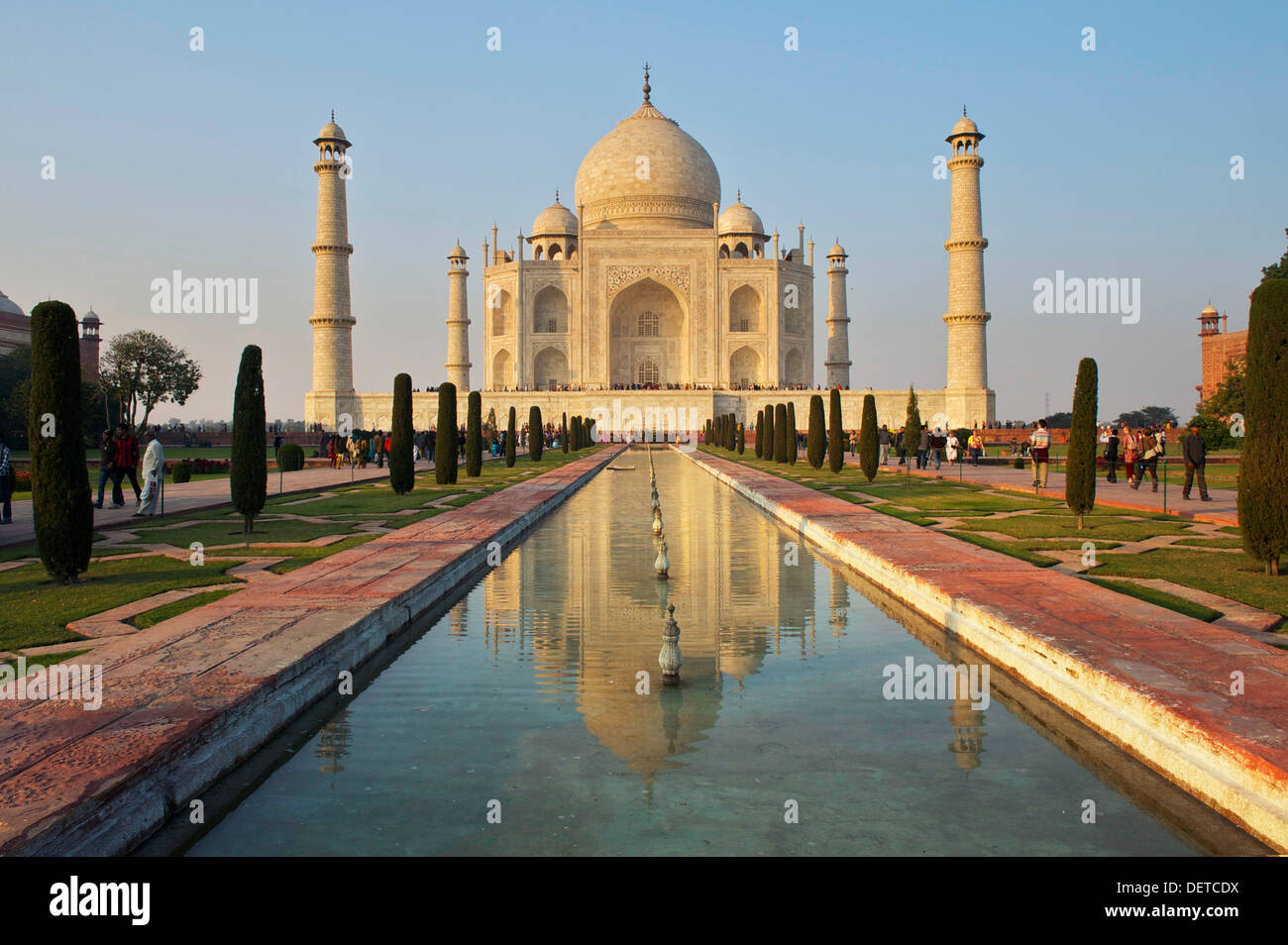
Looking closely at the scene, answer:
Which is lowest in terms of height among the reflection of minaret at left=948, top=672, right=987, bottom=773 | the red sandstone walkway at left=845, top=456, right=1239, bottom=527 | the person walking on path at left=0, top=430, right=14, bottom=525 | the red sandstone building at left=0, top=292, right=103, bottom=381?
the reflection of minaret at left=948, top=672, right=987, bottom=773

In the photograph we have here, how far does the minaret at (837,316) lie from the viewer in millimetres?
45375

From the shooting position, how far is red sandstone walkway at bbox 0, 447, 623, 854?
2.31 meters

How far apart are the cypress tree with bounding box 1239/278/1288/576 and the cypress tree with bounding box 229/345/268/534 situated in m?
6.97

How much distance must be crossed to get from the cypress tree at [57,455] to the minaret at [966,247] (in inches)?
1273

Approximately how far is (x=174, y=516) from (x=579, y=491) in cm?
563

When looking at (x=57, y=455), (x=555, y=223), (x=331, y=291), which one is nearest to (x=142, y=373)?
(x=331, y=291)

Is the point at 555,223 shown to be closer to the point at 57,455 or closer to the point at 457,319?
the point at 457,319

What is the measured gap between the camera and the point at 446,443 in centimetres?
1488

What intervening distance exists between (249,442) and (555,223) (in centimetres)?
3967

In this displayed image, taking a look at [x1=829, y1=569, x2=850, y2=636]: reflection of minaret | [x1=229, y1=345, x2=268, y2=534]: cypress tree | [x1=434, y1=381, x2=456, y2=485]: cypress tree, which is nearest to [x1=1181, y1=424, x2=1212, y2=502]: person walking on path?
[x1=829, y1=569, x2=850, y2=636]: reflection of minaret

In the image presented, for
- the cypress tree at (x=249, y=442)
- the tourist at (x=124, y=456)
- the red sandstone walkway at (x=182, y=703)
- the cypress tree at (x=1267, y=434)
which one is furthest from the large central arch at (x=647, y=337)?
the red sandstone walkway at (x=182, y=703)

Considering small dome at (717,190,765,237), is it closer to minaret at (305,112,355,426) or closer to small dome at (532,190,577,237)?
small dome at (532,190,577,237)

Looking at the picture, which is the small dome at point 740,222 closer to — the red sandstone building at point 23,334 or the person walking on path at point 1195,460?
the red sandstone building at point 23,334

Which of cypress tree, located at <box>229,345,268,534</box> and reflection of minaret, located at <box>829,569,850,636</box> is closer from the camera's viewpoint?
reflection of minaret, located at <box>829,569,850,636</box>
